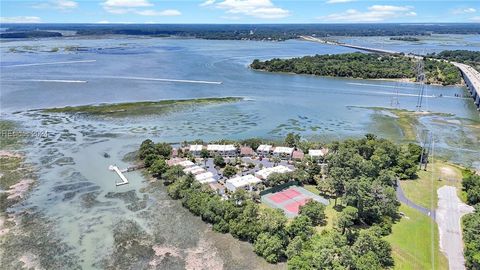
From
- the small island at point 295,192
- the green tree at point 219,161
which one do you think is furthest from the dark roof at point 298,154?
the green tree at point 219,161

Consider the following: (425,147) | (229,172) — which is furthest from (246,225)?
(425,147)

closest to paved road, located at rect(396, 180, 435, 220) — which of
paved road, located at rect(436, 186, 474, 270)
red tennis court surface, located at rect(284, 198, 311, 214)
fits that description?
paved road, located at rect(436, 186, 474, 270)

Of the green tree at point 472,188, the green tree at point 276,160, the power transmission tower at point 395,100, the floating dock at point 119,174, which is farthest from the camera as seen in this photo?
the power transmission tower at point 395,100

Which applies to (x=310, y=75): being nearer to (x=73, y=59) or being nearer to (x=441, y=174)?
(x=441, y=174)

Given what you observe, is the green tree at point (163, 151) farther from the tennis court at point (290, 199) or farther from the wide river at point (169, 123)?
the tennis court at point (290, 199)

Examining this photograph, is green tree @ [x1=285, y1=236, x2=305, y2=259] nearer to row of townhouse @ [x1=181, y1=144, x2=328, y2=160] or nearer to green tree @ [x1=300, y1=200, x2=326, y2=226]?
green tree @ [x1=300, y1=200, x2=326, y2=226]

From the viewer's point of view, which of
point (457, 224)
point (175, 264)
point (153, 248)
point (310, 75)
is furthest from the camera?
point (310, 75)

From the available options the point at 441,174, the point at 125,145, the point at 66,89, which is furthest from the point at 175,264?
the point at 66,89
